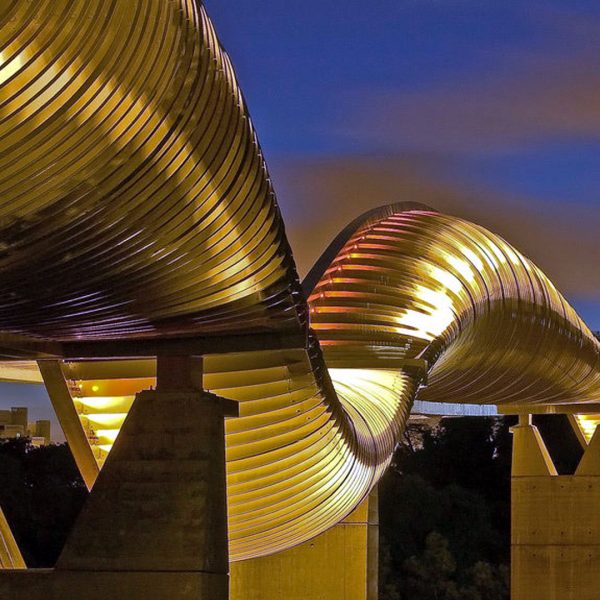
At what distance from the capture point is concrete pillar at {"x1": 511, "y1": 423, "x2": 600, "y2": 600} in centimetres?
3291

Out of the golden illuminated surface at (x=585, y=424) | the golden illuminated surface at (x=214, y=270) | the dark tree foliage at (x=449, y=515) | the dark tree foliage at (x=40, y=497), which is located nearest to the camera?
the golden illuminated surface at (x=214, y=270)

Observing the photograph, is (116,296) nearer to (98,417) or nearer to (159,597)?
(159,597)

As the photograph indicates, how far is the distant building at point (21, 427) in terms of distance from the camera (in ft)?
188

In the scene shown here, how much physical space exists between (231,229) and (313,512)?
8.28m

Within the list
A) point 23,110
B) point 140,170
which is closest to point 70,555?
point 140,170

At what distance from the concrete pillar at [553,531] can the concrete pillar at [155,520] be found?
69.8ft

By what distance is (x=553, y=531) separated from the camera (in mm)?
33188

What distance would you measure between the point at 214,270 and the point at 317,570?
627 inches

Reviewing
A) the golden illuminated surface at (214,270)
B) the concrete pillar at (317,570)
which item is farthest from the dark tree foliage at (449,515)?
the golden illuminated surface at (214,270)

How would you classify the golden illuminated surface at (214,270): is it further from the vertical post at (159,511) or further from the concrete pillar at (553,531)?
the concrete pillar at (553,531)

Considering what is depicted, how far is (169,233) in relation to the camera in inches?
390

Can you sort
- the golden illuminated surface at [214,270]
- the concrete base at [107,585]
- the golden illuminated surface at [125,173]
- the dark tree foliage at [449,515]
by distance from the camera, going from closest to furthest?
the golden illuminated surface at [125,173] → the golden illuminated surface at [214,270] → the concrete base at [107,585] → the dark tree foliage at [449,515]

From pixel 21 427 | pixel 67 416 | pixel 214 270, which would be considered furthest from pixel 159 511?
pixel 21 427

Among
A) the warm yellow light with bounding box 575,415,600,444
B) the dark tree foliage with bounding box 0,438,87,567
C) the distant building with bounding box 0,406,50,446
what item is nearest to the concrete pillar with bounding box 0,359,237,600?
the warm yellow light with bounding box 575,415,600,444
